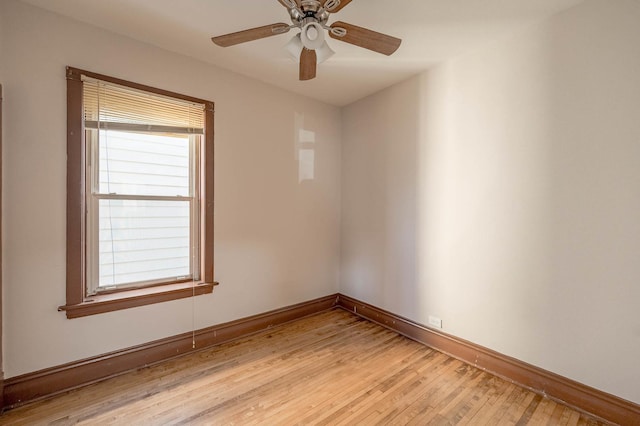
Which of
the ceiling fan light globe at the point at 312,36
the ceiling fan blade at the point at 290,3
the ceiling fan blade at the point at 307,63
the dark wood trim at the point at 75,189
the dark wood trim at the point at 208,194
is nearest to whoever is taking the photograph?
the ceiling fan blade at the point at 290,3

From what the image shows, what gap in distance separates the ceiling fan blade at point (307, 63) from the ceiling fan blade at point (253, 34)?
226mm

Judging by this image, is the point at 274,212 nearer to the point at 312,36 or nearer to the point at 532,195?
the point at 312,36

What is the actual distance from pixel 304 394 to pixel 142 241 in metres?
1.84

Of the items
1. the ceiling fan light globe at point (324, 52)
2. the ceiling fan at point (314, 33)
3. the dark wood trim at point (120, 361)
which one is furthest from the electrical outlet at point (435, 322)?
the ceiling fan light globe at point (324, 52)

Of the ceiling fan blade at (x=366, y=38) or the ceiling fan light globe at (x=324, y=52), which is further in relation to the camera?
the ceiling fan light globe at (x=324, y=52)

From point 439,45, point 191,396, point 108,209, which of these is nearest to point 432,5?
point 439,45

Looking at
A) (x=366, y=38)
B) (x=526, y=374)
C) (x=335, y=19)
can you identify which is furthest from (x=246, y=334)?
(x=335, y=19)

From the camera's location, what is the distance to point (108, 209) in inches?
89.3

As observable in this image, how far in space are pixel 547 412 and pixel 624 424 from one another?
15.1 inches

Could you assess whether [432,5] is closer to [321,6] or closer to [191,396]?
[321,6]

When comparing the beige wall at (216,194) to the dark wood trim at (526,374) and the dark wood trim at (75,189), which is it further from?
the dark wood trim at (526,374)

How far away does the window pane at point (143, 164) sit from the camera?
2256 millimetres

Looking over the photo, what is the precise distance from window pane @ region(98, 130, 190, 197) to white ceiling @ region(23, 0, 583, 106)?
2.69ft

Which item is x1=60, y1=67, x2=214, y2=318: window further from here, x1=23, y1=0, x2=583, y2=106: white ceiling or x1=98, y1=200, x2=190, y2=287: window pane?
x1=23, y1=0, x2=583, y2=106: white ceiling
